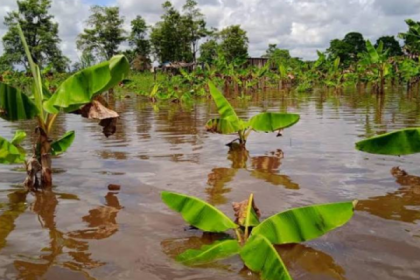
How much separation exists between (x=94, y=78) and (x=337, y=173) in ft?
7.28

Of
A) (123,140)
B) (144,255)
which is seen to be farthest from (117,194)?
(123,140)

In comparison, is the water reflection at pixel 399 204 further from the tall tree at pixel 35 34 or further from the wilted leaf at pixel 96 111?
the tall tree at pixel 35 34

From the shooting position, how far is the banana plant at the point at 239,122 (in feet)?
14.1

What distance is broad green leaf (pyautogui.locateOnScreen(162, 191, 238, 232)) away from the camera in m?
2.24

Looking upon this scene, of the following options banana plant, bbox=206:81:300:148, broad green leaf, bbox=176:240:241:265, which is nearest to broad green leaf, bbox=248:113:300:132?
banana plant, bbox=206:81:300:148

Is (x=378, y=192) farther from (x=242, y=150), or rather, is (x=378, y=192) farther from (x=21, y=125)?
(x=21, y=125)

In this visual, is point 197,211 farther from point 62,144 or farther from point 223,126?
point 223,126

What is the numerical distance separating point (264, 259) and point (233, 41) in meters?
53.6

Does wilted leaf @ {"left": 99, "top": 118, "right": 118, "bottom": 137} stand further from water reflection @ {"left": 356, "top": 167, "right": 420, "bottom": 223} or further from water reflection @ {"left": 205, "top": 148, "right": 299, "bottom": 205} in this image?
water reflection @ {"left": 356, "top": 167, "right": 420, "bottom": 223}

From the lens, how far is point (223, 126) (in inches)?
189

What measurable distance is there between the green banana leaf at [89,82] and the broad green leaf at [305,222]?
5.30ft

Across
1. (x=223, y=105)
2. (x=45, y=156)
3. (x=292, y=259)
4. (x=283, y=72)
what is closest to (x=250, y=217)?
(x=292, y=259)

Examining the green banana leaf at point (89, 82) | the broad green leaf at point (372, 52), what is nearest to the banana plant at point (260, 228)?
Answer: the green banana leaf at point (89, 82)

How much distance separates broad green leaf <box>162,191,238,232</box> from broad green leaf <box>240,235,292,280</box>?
0.36 m
